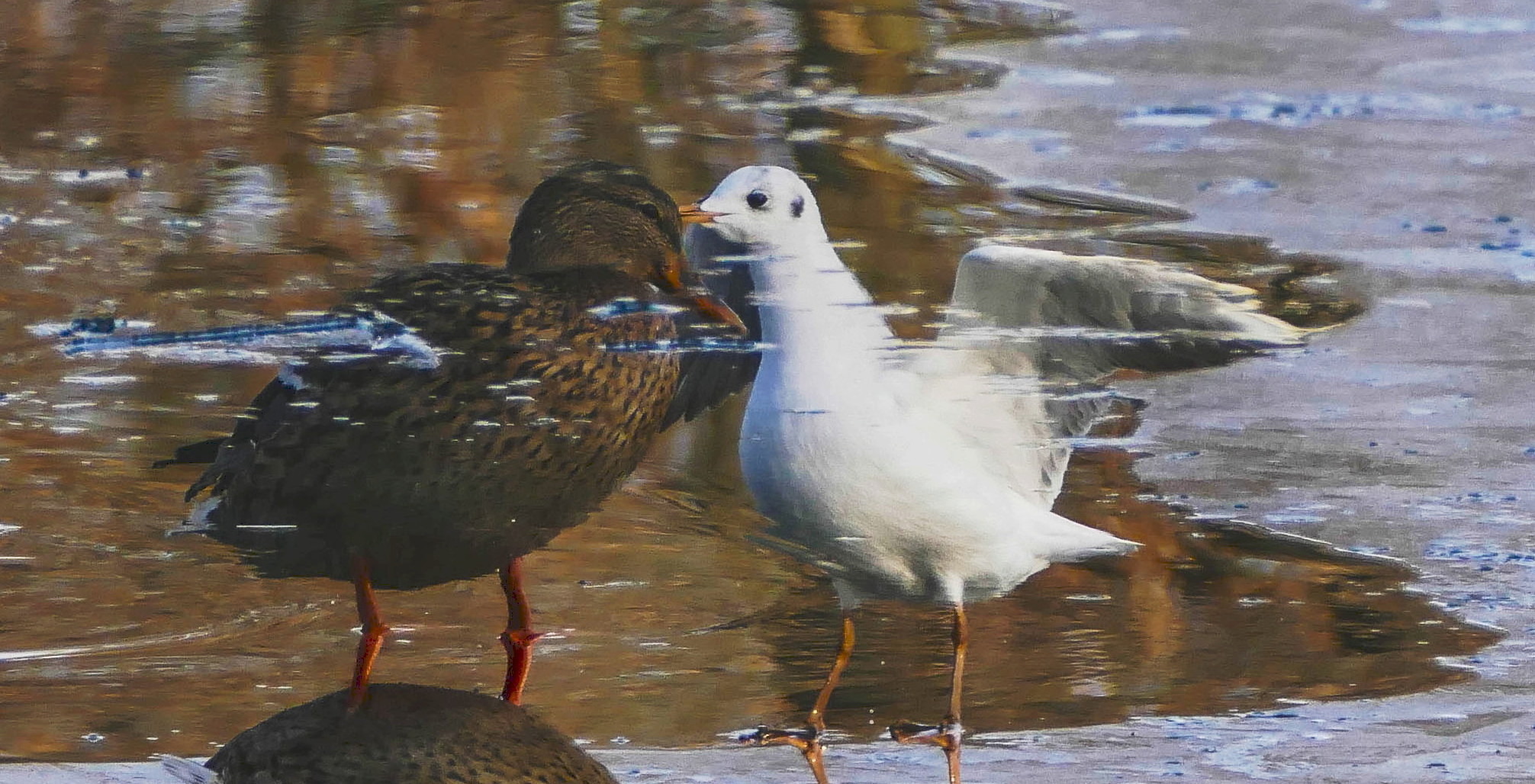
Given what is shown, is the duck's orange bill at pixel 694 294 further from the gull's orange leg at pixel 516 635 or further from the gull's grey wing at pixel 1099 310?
the gull's orange leg at pixel 516 635

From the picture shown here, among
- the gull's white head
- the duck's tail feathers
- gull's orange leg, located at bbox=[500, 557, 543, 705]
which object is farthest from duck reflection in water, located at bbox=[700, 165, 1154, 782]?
the duck's tail feathers

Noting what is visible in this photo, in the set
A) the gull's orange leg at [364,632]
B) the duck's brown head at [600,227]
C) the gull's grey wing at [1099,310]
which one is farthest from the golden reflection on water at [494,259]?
the duck's brown head at [600,227]

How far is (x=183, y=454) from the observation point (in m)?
3.63

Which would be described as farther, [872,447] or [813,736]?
[872,447]

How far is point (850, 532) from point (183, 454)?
4.02 feet

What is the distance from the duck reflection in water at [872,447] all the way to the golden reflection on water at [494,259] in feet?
0.27

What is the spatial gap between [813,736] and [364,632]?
63 centimetres

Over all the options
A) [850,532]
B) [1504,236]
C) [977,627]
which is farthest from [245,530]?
[1504,236]

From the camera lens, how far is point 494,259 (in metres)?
4.67

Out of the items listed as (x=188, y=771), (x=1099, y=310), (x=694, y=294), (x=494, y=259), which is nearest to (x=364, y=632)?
(x=188, y=771)

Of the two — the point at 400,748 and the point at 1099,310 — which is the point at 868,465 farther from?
the point at 400,748

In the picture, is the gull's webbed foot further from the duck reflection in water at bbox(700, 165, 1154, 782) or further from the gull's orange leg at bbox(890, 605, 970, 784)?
the duck reflection in water at bbox(700, 165, 1154, 782)

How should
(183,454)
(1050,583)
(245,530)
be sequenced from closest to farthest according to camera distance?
(245,530) → (1050,583) → (183,454)

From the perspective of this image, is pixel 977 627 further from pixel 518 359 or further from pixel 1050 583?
pixel 518 359
